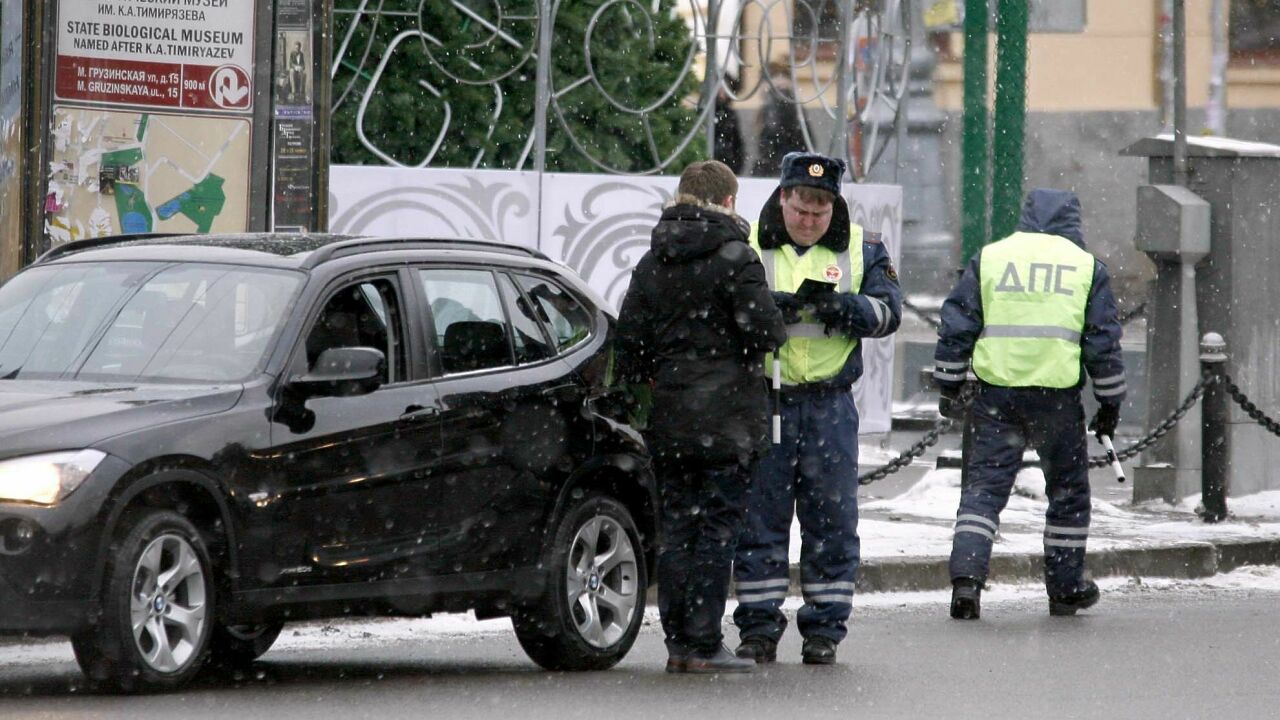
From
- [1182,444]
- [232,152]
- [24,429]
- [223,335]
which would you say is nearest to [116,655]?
[24,429]

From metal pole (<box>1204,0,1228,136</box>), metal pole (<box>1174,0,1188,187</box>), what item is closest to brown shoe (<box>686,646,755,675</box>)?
metal pole (<box>1174,0,1188,187</box>)

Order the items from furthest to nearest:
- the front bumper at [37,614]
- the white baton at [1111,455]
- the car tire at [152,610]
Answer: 1. the white baton at [1111,455]
2. the car tire at [152,610]
3. the front bumper at [37,614]

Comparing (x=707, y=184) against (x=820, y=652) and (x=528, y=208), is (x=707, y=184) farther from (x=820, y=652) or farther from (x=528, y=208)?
(x=528, y=208)

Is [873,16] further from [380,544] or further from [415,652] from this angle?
[380,544]

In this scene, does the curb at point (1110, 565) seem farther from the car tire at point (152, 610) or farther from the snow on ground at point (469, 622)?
the car tire at point (152, 610)

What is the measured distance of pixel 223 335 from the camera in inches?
295

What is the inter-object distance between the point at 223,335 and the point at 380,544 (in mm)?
→ 818

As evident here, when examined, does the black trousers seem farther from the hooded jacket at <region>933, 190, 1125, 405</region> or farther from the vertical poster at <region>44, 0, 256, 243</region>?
the vertical poster at <region>44, 0, 256, 243</region>

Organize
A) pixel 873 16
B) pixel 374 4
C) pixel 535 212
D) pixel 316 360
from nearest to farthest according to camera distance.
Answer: pixel 316 360 → pixel 535 212 → pixel 873 16 → pixel 374 4

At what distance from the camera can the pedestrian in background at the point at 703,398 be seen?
796 cm

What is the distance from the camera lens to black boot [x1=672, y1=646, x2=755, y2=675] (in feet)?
26.3

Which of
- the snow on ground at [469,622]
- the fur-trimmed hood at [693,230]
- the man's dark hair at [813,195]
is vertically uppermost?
the man's dark hair at [813,195]

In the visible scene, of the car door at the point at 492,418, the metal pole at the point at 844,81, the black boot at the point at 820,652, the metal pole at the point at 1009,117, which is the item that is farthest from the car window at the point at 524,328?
the metal pole at the point at 1009,117

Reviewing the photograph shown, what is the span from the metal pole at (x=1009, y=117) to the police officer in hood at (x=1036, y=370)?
3316mm
